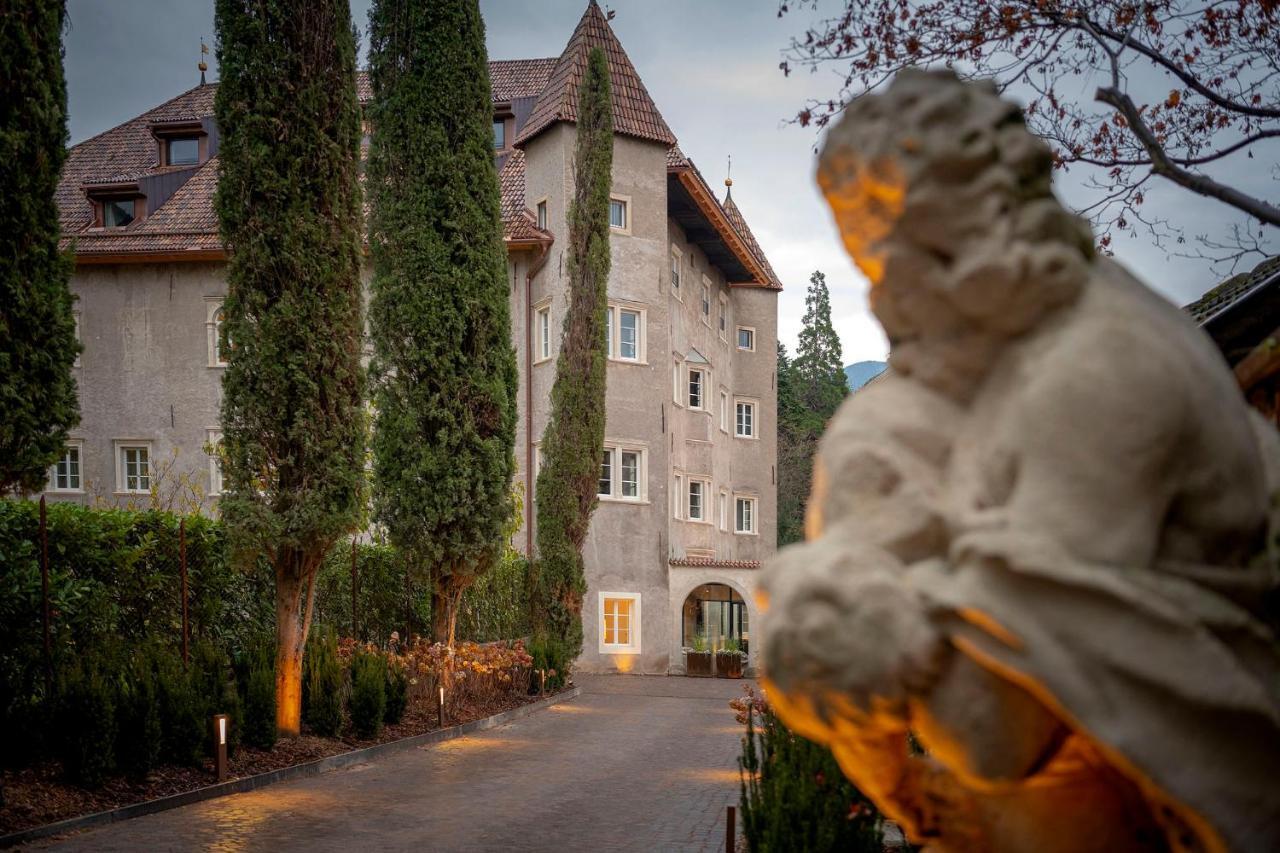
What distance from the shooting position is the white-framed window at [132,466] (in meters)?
29.4

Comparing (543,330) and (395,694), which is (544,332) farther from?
(395,694)

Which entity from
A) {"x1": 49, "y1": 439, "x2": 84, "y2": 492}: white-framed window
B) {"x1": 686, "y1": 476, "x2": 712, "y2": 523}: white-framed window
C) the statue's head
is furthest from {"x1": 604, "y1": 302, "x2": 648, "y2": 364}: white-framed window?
the statue's head

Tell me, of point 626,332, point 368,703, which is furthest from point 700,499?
point 368,703

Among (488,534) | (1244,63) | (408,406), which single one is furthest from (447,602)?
(1244,63)

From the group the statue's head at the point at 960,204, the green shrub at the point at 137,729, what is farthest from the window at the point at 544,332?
the statue's head at the point at 960,204

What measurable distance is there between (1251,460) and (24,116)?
10.9m

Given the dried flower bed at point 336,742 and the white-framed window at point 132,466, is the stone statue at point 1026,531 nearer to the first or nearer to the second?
the dried flower bed at point 336,742

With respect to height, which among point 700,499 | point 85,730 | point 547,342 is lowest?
point 85,730

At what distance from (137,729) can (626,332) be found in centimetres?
2027

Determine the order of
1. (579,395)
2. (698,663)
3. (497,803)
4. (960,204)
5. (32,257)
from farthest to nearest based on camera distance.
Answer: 1. (698,663)
2. (579,395)
3. (497,803)
4. (32,257)
5. (960,204)

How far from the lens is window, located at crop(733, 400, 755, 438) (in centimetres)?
3791

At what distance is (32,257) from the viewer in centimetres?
1012

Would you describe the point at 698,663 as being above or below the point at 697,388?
below

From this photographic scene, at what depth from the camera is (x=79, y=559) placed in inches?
498
